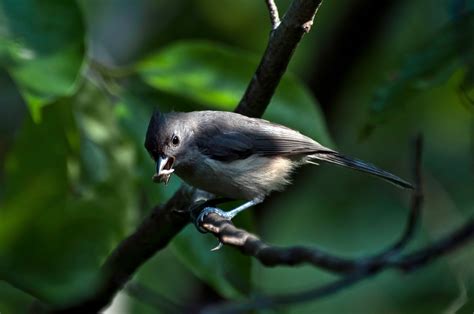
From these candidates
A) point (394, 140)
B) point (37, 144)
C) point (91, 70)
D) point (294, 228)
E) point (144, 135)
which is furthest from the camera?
point (394, 140)

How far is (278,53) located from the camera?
292 cm

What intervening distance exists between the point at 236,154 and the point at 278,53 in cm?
119

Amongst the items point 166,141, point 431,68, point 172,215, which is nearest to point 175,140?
point 166,141

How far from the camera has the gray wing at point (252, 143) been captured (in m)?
4.01

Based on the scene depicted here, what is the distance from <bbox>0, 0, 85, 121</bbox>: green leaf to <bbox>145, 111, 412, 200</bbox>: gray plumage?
70cm

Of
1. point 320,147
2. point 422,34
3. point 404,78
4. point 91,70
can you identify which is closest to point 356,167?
point 320,147

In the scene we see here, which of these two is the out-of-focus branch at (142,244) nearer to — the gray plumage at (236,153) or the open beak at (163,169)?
the open beak at (163,169)

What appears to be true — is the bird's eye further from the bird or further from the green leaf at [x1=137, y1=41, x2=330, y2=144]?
the green leaf at [x1=137, y1=41, x2=330, y2=144]

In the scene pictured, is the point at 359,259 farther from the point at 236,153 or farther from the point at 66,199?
the point at 236,153

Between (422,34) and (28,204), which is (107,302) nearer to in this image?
(28,204)

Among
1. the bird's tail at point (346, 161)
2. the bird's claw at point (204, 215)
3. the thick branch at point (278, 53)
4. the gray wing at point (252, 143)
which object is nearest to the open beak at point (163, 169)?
the bird's claw at point (204, 215)

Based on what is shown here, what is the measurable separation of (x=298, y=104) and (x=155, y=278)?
204 cm

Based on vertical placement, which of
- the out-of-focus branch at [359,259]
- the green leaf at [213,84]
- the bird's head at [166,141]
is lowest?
the bird's head at [166,141]

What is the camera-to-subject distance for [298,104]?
357 centimetres
